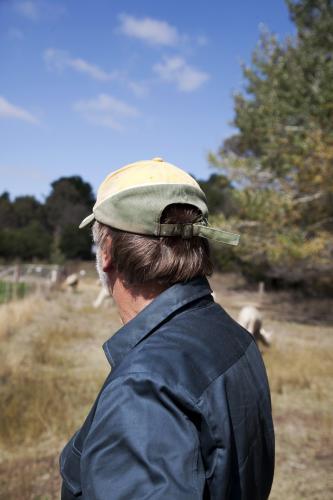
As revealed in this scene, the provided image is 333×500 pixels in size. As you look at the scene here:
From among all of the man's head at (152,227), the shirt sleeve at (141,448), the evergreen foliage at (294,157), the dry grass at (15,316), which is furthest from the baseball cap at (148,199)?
the evergreen foliage at (294,157)

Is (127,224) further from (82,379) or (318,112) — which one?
(318,112)

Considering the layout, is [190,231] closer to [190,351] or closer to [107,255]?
[107,255]

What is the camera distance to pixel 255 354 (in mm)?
1591

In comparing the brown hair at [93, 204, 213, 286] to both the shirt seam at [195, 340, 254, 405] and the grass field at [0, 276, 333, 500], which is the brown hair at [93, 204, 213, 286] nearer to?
the shirt seam at [195, 340, 254, 405]

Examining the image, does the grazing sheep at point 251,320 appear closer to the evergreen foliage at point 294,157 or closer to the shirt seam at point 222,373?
the evergreen foliage at point 294,157

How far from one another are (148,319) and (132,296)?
145 millimetres

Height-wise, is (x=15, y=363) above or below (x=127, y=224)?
below

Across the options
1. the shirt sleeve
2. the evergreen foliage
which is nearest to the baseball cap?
the shirt sleeve

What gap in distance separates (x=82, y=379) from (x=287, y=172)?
9.26 metres

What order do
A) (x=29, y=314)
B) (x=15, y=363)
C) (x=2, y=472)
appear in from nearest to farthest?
(x=2, y=472)
(x=15, y=363)
(x=29, y=314)

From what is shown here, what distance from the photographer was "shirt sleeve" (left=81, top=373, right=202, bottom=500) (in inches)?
44.1

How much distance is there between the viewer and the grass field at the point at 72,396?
4.41 metres

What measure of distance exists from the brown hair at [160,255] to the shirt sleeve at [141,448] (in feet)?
1.18

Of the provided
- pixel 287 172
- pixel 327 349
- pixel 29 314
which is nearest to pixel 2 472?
pixel 327 349
